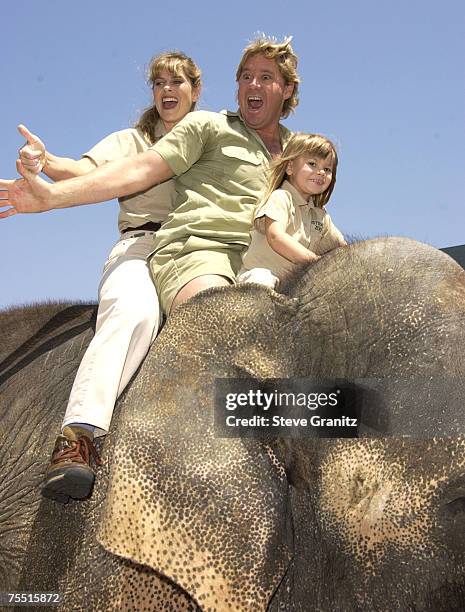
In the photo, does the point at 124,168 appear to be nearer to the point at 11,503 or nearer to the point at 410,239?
the point at 410,239

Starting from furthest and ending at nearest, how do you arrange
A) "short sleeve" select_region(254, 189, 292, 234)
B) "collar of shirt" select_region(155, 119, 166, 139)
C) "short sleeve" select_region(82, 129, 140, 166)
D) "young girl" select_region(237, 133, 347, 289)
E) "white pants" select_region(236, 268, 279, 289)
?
"collar of shirt" select_region(155, 119, 166, 139), "short sleeve" select_region(82, 129, 140, 166), "short sleeve" select_region(254, 189, 292, 234), "young girl" select_region(237, 133, 347, 289), "white pants" select_region(236, 268, 279, 289)

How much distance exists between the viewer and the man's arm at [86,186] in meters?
3.38

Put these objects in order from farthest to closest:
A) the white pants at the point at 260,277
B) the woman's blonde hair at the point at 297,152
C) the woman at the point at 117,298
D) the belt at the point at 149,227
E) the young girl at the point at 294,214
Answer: the belt at the point at 149,227
the woman's blonde hair at the point at 297,152
the young girl at the point at 294,214
the white pants at the point at 260,277
the woman at the point at 117,298

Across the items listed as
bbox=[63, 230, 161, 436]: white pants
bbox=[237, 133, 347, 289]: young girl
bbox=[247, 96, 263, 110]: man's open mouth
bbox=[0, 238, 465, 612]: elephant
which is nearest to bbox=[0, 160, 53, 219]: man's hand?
bbox=[63, 230, 161, 436]: white pants

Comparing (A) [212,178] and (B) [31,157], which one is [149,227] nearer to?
(A) [212,178]

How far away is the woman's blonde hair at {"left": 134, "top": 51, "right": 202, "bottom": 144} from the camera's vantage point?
4.40 metres

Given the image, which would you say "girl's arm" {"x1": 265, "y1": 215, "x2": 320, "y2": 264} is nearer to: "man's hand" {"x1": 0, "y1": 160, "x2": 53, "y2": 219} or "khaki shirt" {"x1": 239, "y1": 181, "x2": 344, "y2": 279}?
"khaki shirt" {"x1": 239, "y1": 181, "x2": 344, "y2": 279}

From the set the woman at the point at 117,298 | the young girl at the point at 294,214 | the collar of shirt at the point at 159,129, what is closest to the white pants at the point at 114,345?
the woman at the point at 117,298

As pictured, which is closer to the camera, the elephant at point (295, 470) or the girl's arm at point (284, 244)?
the elephant at point (295, 470)

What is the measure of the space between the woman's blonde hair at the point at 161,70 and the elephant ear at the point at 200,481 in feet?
5.77

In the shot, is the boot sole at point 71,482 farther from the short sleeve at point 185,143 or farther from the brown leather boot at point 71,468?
the short sleeve at point 185,143

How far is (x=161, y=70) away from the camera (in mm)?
4406

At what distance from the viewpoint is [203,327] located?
3.09 m

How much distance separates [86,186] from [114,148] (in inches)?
40.5
